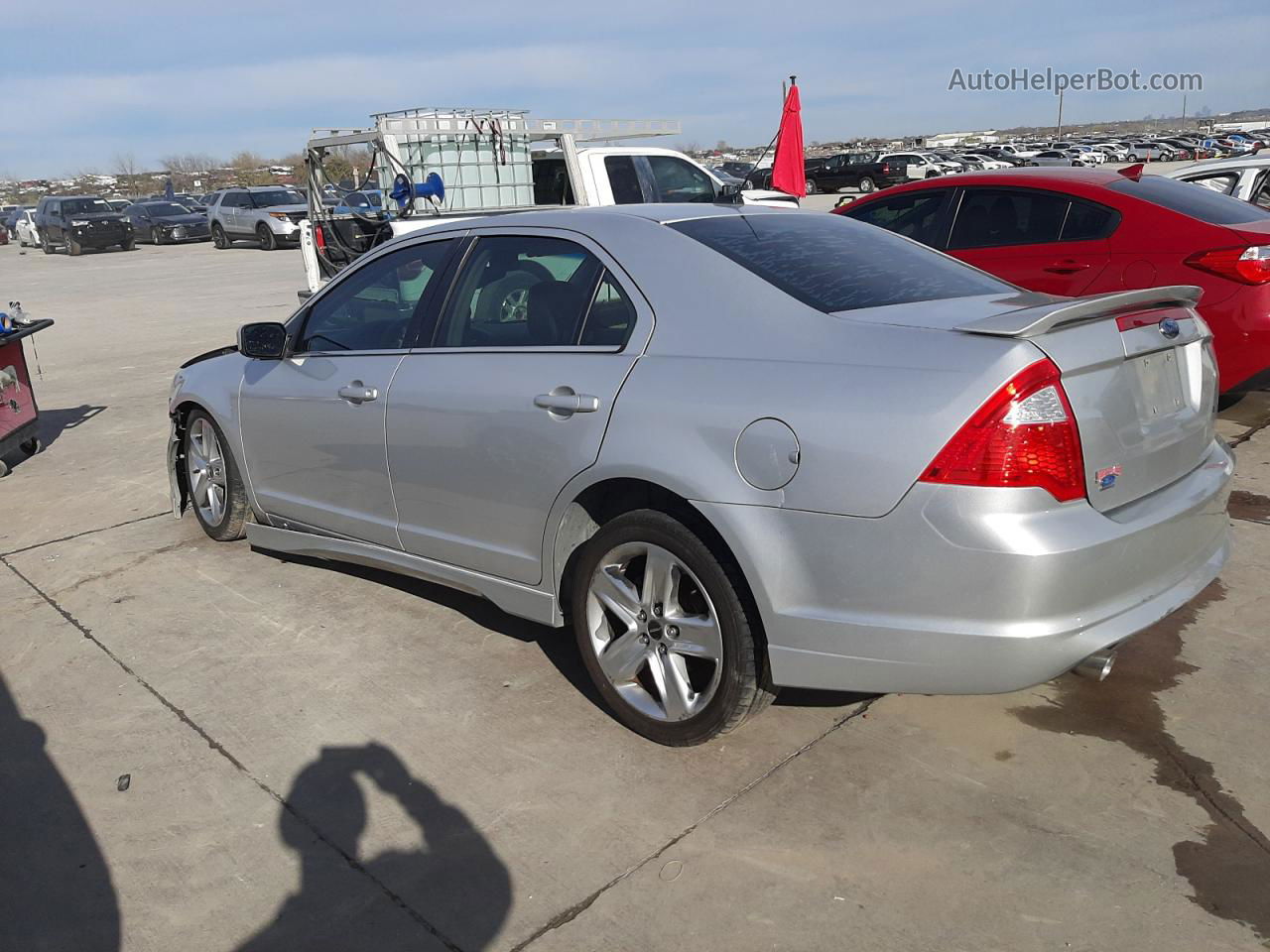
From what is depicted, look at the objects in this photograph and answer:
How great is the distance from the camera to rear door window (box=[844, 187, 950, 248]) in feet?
24.3

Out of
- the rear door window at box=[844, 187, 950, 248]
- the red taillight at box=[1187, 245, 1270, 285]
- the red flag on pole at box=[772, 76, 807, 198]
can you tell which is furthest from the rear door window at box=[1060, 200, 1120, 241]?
the red flag on pole at box=[772, 76, 807, 198]

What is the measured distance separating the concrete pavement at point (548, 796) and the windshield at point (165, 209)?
112 feet

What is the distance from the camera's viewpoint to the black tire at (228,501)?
16.8 feet

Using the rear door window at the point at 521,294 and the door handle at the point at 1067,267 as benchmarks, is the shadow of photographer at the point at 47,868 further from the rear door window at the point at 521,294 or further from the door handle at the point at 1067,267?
the door handle at the point at 1067,267

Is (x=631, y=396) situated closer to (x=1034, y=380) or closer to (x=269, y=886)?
(x=1034, y=380)

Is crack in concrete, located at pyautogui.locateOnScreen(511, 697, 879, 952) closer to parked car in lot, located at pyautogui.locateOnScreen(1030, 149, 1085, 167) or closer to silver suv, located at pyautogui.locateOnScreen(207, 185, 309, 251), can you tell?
silver suv, located at pyautogui.locateOnScreen(207, 185, 309, 251)

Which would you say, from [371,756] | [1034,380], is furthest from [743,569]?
[371,756]

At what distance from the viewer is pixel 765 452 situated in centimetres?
291

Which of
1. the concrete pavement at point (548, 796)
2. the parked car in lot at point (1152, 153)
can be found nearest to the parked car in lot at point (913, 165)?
the parked car in lot at point (1152, 153)

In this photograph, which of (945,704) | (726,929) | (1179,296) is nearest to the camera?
(726,929)

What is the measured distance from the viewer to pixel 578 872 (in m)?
2.82

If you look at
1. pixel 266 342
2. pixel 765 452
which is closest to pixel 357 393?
pixel 266 342

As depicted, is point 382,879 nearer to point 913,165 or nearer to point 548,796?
point 548,796

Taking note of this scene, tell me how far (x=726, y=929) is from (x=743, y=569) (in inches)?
36.0
